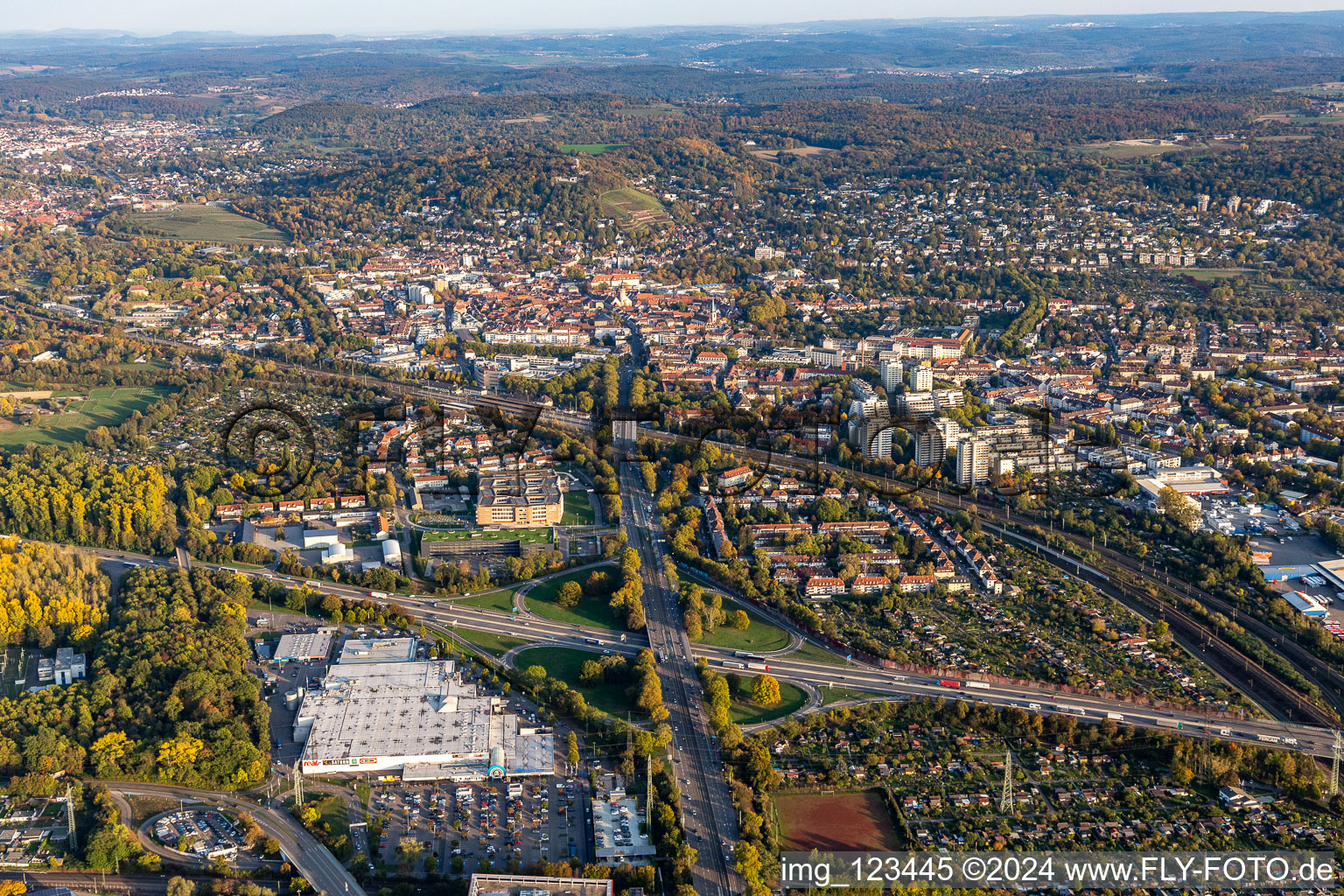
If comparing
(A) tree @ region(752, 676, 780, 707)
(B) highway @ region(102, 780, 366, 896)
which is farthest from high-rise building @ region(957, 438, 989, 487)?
(B) highway @ region(102, 780, 366, 896)

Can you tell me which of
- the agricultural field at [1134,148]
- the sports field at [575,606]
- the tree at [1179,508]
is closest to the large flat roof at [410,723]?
the sports field at [575,606]

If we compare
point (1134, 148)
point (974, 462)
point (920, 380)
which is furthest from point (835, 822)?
point (1134, 148)

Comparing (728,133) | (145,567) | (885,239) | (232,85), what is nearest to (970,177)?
(885,239)

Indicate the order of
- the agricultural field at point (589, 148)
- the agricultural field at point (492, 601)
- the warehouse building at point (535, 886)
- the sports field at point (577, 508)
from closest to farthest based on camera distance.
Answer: the warehouse building at point (535, 886) → the agricultural field at point (492, 601) → the sports field at point (577, 508) → the agricultural field at point (589, 148)

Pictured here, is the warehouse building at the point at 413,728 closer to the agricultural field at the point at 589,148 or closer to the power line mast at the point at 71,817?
the power line mast at the point at 71,817

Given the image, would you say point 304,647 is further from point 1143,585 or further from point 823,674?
point 1143,585

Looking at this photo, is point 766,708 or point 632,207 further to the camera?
point 632,207
